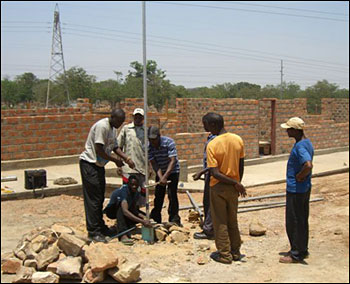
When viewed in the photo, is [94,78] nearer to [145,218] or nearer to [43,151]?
[43,151]

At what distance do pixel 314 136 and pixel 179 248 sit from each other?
1163 centimetres

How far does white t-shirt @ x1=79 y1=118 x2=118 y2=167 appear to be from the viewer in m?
5.46

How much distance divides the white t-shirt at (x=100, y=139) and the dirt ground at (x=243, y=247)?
45.9 inches

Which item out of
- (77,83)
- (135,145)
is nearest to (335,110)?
(135,145)

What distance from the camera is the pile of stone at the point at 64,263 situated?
13.9 feet

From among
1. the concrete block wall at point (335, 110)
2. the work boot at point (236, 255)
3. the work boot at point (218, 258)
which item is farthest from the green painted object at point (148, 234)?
the concrete block wall at point (335, 110)

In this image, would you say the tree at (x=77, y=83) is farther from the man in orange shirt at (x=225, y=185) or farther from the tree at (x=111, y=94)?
the man in orange shirt at (x=225, y=185)

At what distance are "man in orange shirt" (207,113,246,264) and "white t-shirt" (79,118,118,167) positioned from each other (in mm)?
1413

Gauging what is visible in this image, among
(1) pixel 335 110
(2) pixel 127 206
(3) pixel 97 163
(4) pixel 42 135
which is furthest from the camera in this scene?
(1) pixel 335 110

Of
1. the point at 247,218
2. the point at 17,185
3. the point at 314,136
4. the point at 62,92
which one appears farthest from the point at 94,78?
the point at 247,218

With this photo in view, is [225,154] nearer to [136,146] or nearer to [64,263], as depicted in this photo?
[136,146]

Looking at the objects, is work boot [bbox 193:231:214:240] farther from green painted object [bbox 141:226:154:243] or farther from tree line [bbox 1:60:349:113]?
tree line [bbox 1:60:349:113]

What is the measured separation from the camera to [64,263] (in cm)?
440

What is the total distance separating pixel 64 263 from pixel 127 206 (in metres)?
Answer: 1.46
